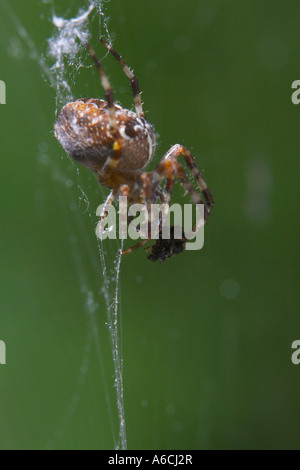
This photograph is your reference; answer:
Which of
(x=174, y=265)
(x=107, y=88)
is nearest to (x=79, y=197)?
(x=107, y=88)

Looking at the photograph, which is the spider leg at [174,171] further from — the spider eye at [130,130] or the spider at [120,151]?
the spider eye at [130,130]

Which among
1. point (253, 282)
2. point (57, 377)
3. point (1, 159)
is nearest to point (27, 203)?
point (1, 159)

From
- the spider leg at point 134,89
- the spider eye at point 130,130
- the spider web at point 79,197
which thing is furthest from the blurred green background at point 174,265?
the spider eye at point 130,130

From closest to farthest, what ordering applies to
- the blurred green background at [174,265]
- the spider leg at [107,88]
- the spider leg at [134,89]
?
the spider leg at [107,88] < the spider leg at [134,89] < the blurred green background at [174,265]

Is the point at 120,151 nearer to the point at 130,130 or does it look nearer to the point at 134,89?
the point at 130,130

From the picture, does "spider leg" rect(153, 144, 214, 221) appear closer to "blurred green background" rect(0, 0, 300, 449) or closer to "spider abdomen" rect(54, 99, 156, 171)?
"spider abdomen" rect(54, 99, 156, 171)
